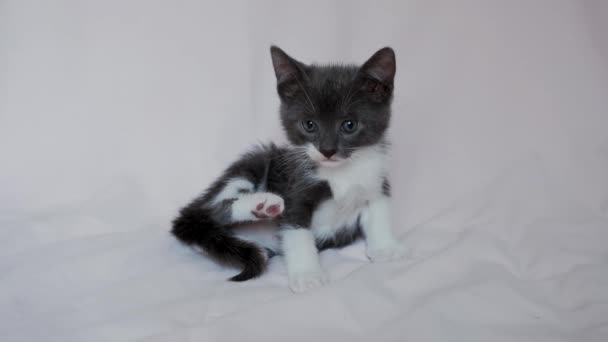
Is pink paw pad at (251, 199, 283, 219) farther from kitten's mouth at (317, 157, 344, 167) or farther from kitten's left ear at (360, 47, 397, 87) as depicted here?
kitten's left ear at (360, 47, 397, 87)

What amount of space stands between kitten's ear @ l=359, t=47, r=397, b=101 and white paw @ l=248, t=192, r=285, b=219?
52 cm

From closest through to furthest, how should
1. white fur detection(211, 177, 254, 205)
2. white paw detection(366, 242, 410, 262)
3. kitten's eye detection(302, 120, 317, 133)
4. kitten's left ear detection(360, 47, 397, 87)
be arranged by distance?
kitten's left ear detection(360, 47, 397, 87), kitten's eye detection(302, 120, 317, 133), white paw detection(366, 242, 410, 262), white fur detection(211, 177, 254, 205)

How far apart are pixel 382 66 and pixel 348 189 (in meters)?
0.48

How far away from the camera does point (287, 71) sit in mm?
2094

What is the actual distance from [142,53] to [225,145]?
60 cm

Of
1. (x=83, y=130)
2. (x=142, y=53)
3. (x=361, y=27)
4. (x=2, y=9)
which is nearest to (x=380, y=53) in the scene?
(x=361, y=27)

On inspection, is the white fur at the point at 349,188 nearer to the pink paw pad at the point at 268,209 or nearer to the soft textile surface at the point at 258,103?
the pink paw pad at the point at 268,209

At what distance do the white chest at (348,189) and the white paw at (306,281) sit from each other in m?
0.28

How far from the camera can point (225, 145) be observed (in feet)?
9.18

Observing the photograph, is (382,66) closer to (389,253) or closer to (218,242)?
(389,253)

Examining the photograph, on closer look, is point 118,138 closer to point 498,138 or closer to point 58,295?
point 58,295

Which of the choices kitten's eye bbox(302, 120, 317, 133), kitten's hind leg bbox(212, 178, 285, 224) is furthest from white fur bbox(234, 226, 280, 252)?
kitten's eye bbox(302, 120, 317, 133)

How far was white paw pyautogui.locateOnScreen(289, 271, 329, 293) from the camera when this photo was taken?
196 cm

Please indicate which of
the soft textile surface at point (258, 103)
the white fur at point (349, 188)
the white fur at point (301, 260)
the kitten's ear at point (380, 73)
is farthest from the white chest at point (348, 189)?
the soft textile surface at point (258, 103)
